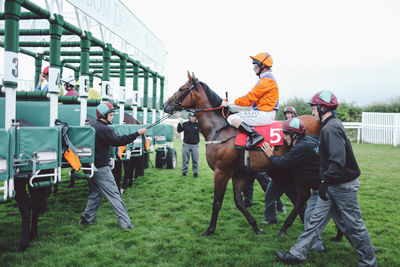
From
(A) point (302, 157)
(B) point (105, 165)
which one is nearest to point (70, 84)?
(B) point (105, 165)

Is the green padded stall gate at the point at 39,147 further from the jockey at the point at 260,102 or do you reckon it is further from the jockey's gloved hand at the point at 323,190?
the jockey's gloved hand at the point at 323,190

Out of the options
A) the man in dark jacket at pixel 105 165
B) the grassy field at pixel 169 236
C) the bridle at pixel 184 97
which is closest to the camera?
the grassy field at pixel 169 236

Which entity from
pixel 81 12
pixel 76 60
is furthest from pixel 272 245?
pixel 76 60

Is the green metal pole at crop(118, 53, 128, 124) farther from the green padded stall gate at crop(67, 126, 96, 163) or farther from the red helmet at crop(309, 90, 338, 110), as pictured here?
the red helmet at crop(309, 90, 338, 110)

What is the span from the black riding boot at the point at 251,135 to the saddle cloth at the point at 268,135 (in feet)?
0.22

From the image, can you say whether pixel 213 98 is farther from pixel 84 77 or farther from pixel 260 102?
pixel 84 77

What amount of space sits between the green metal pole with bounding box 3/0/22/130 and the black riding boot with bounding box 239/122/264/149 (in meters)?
2.79

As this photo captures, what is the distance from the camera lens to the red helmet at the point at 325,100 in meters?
3.18

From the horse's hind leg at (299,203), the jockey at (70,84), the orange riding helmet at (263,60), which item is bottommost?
the horse's hind leg at (299,203)

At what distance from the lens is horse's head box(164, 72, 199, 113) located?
15.4 feet

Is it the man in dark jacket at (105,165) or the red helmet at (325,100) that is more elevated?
the red helmet at (325,100)

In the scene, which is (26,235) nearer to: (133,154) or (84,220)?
(84,220)

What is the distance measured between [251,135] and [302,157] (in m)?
0.76

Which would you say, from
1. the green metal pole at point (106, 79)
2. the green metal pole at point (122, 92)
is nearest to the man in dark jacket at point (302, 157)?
the green metal pole at point (106, 79)
